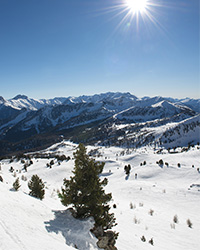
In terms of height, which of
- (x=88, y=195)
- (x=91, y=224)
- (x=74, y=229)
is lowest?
(x=91, y=224)

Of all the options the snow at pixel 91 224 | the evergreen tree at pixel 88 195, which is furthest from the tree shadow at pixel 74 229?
the evergreen tree at pixel 88 195

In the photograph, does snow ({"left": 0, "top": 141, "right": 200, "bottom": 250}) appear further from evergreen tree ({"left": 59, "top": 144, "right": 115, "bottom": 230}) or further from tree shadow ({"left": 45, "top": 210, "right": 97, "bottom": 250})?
evergreen tree ({"left": 59, "top": 144, "right": 115, "bottom": 230})

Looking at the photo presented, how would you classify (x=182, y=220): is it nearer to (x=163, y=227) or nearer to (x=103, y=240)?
(x=163, y=227)

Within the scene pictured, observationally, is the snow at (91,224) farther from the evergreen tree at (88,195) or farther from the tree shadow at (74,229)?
the evergreen tree at (88,195)

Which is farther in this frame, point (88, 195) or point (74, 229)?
point (88, 195)

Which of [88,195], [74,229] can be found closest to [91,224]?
[74,229]

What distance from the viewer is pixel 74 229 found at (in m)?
7.78

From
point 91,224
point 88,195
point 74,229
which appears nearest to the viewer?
point 74,229

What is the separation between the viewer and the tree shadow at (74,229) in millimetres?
6755

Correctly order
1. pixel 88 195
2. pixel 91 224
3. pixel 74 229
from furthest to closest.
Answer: pixel 88 195 → pixel 91 224 → pixel 74 229

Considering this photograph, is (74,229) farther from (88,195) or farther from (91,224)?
(88,195)

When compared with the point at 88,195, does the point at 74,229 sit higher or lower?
lower

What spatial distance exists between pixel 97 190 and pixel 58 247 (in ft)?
12.5

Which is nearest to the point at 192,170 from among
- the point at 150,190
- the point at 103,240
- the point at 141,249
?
the point at 150,190
